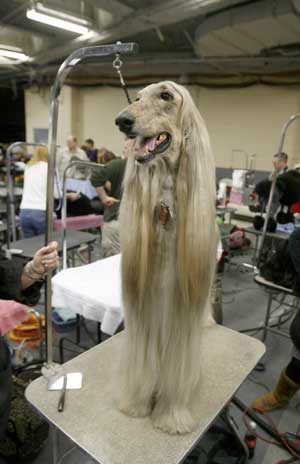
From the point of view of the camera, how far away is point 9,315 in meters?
0.89

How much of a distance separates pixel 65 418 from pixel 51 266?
444 millimetres

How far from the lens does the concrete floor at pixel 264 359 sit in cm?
159

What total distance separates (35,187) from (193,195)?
253 centimetres

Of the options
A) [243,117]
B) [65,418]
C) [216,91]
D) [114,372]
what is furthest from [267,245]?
[216,91]

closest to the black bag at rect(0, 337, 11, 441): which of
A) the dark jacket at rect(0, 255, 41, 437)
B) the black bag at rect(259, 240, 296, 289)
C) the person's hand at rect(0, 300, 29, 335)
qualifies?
the dark jacket at rect(0, 255, 41, 437)

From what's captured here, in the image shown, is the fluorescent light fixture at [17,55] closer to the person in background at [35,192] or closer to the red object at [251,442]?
the person in background at [35,192]

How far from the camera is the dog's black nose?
2.59ft

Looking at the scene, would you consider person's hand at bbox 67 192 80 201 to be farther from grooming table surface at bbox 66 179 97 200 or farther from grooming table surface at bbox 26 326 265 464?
grooming table surface at bbox 26 326 265 464

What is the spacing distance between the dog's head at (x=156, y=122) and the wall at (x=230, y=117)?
19.0ft

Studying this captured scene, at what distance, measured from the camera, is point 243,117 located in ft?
21.5

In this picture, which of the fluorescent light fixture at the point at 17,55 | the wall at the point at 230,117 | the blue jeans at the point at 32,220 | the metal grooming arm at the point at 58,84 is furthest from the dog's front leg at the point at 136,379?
the wall at the point at 230,117

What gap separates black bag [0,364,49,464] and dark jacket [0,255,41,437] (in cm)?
50

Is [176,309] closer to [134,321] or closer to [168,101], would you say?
[134,321]

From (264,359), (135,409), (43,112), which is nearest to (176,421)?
(135,409)
